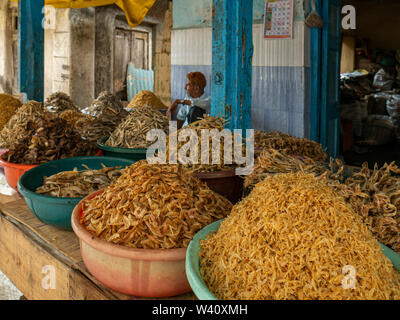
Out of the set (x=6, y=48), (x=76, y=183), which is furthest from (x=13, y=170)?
(x=6, y=48)

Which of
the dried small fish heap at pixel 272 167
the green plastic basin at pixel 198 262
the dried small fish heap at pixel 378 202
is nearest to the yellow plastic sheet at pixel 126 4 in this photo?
the dried small fish heap at pixel 272 167

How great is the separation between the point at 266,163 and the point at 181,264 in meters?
0.77

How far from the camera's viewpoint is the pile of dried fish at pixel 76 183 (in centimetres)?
186

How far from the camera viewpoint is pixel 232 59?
7.20 ft

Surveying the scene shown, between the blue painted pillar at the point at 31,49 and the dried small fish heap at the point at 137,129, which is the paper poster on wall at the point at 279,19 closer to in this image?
the dried small fish heap at the point at 137,129

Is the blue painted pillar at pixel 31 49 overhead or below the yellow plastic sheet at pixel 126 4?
below

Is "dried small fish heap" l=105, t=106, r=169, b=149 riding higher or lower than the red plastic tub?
higher

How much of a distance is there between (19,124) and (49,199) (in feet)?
4.81

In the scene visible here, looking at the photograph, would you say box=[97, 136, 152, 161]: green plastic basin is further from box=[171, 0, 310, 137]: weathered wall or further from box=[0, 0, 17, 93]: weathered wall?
box=[0, 0, 17, 93]: weathered wall

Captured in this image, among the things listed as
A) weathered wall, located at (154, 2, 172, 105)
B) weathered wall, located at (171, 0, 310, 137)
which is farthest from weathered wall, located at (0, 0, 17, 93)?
weathered wall, located at (171, 0, 310, 137)

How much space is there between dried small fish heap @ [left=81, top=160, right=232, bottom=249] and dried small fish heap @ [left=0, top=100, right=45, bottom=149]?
1620 millimetres

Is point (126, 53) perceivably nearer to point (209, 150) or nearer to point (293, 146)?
point (293, 146)

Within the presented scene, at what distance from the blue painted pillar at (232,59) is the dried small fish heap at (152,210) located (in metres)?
0.88

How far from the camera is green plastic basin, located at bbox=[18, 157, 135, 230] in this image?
1.71m
